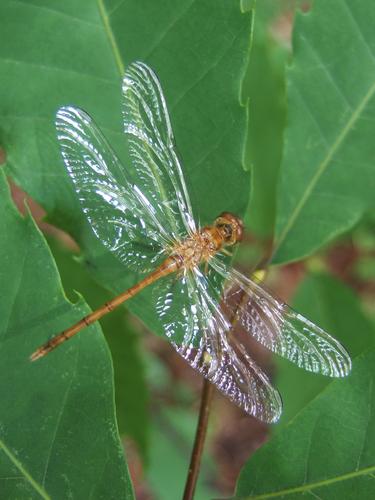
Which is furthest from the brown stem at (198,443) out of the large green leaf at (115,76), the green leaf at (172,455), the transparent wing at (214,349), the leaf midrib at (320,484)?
the green leaf at (172,455)

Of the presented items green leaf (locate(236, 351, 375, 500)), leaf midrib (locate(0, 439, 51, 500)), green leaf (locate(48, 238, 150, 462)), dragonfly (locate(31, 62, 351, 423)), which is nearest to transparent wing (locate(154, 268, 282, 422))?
dragonfly (locate(31, 62, 351, 423))

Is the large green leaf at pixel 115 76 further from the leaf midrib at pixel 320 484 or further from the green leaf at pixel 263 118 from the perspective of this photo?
the green leaf at pixel 263 118

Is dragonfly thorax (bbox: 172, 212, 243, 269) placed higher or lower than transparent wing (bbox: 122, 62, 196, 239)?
lower

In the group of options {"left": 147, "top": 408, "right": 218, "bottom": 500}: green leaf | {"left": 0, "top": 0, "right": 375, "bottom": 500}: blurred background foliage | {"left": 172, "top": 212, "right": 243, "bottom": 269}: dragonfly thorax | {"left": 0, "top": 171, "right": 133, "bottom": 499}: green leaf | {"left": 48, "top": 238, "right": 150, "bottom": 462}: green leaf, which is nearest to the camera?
{"left": 0, "top": 171, "right": 133, "bottom": 499}: green leaf

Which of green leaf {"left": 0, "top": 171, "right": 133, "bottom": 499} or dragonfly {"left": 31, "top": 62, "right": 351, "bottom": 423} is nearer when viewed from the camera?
green leaf {"left": 0, "top": 171, "right": 133, "bottom": 499}

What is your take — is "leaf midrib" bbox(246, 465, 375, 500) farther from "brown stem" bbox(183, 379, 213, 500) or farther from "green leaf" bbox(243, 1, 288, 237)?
"green leaf" bbox(243, 1, 288, 237)

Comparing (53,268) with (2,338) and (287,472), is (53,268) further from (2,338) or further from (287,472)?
(287,472)

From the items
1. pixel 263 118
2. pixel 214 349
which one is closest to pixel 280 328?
pixel 214 349
